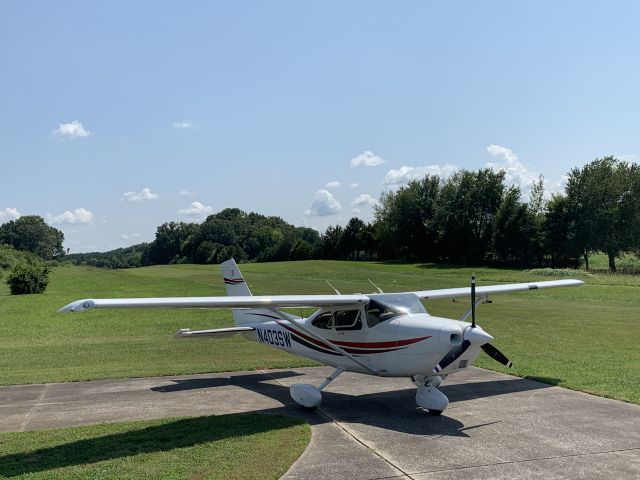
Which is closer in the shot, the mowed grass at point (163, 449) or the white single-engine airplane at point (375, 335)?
the mowed grass at point (163, 449)

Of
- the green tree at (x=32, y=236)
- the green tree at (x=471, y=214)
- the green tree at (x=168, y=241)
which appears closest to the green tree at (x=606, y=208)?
the green tree at (x=471, y=214)

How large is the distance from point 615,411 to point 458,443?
12.1 ft

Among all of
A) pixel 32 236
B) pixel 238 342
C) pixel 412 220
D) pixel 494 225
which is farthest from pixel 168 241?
pixel 238 342

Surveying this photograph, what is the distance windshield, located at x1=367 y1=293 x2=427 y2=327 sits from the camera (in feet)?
34.7

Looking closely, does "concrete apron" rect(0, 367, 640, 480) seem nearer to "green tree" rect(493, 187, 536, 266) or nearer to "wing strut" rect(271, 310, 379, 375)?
"wing strut" rect(271, 310, 379, 375)

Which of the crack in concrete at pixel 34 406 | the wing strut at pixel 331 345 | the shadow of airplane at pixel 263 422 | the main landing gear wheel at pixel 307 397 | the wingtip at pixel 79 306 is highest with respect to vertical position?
the wingtip at pixel 79 306

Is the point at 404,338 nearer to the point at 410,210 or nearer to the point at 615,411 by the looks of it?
the point at 615,411

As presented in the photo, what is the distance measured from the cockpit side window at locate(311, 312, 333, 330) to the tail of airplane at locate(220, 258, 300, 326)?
2.10 metres

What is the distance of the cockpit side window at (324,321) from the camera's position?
11469 mm

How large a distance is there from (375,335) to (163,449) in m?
4.42

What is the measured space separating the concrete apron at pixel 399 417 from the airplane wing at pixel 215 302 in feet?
6.83

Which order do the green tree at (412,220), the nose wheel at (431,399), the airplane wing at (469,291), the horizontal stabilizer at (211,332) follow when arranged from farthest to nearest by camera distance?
the green tree at (412,220) < the airplane wing at (469,291) < the horizontal stabilizer at (211,332) < the nose wheel at (431,399)

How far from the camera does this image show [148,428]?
363 inches

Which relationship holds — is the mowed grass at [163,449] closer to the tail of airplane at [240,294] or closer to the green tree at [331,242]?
the tail of airplane at [240,294]
